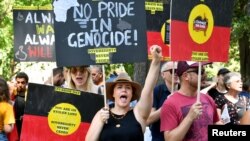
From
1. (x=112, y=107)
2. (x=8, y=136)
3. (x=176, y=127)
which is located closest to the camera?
(x=176, y=127)

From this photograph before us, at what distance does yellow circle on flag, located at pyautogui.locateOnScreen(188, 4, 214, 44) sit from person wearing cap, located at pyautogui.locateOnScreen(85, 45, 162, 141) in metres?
0.43

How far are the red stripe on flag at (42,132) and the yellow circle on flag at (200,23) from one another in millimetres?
1338

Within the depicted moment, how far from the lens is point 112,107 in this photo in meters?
6.67

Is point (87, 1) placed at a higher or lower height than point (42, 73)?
higher

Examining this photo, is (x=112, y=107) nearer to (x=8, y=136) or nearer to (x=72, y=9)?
(x=72, y=9)

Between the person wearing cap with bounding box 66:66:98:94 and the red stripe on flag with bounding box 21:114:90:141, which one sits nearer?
the red stripe on flag with bounding box 21:114:90:141

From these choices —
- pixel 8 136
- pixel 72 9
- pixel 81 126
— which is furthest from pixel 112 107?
pixel 8 136

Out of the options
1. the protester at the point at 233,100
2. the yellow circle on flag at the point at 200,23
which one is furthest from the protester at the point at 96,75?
the yellow circle on flag at the point at 200,23

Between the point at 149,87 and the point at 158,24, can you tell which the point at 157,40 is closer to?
the point at 158,24

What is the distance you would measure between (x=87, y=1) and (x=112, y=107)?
0.98 meters

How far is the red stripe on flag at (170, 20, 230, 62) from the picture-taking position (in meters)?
6.36

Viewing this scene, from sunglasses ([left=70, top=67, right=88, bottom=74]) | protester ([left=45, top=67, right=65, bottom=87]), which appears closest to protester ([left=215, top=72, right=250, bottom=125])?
protester ([left=45, top=67, right=65, bottom=87])

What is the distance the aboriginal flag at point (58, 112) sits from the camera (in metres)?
6.91

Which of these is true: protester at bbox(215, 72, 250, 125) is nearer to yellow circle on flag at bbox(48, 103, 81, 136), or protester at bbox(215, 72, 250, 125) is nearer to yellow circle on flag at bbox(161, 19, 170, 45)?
yellow circle on flag at bbox(161, 19, 170, 45)
